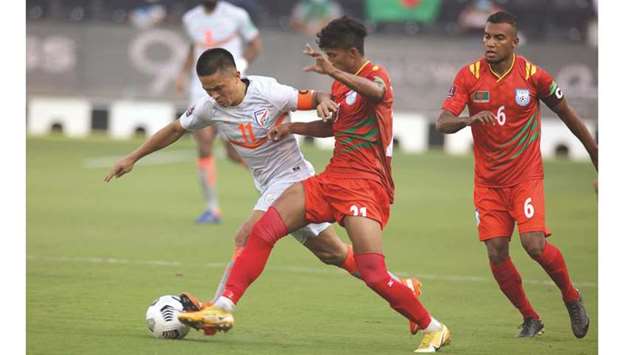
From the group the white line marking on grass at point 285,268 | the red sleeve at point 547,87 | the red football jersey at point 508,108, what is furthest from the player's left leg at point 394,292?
the white line marking on grass at point 285,268

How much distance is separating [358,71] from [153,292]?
9.41 ft

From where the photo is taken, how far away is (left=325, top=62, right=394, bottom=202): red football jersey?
782cm

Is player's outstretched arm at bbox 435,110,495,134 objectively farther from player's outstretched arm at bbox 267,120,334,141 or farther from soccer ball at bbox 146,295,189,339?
soccer ball at bbox 146,295,189,339

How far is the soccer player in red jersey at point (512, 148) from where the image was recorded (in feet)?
27.1

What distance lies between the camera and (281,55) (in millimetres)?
23531

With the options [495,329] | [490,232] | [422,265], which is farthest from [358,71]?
[422,265]

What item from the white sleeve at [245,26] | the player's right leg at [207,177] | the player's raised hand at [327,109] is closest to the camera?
the player's raised hand at [327,109]

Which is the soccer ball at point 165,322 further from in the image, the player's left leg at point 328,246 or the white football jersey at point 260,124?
the white football jersey at point 260,124

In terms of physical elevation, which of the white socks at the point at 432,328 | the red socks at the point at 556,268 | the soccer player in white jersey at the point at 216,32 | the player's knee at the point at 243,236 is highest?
the soccer player in white jersey at the point at 216,32

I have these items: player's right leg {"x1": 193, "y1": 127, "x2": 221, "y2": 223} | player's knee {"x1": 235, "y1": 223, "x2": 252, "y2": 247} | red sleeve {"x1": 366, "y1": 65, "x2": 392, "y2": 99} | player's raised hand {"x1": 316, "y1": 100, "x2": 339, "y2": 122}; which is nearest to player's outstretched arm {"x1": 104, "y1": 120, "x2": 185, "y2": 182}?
player's knee {"x1": 235, "y1": 223, "x2": 252, "y2": 247}

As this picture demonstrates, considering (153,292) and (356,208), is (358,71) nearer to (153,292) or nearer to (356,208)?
(356,208)

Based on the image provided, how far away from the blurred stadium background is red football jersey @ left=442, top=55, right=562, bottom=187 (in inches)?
574

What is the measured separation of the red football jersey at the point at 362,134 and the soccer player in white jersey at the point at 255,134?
0.66 feet
